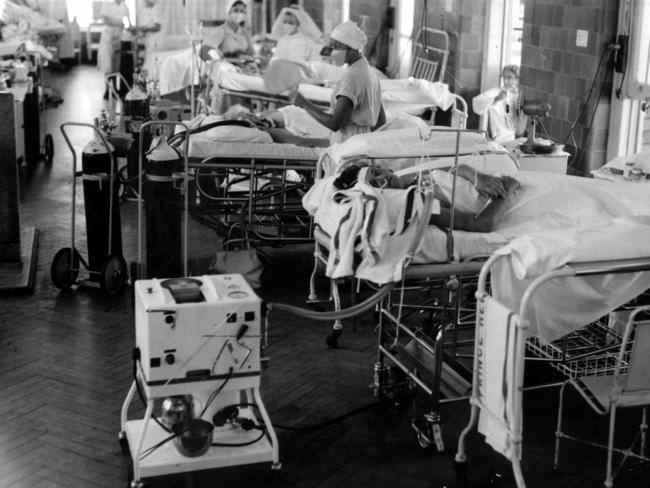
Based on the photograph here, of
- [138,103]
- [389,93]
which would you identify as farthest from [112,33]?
[389,93]

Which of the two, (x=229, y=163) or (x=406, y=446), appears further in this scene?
(x=229, y=163)

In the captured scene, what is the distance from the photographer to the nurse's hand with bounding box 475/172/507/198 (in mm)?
4691

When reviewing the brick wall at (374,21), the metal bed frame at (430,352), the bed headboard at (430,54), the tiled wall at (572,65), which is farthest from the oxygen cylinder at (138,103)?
the brick wall at (374,21)

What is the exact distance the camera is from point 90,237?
246 inches

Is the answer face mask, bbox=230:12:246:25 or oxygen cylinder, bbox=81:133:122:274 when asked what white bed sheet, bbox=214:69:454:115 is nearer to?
face mask, bbox=230:12:246:25

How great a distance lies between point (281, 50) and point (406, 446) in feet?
26.8

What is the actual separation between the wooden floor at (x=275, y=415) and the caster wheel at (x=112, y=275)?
0.24 feet

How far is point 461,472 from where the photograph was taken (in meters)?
3.92

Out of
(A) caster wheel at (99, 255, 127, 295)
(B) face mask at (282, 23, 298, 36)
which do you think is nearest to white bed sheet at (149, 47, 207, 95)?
(B) face mask at (282, 23, 298, 36)

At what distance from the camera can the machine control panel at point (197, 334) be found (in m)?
3.63

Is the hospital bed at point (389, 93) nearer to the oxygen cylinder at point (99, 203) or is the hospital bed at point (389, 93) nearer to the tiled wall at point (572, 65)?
the tiled wall at point (572, 65)

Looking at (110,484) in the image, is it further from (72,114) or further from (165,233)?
(72,114)

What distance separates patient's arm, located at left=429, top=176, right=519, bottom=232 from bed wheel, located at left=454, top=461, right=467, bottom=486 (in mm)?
1071

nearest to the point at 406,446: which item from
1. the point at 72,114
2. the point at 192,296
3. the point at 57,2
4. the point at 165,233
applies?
the point at 192,296
